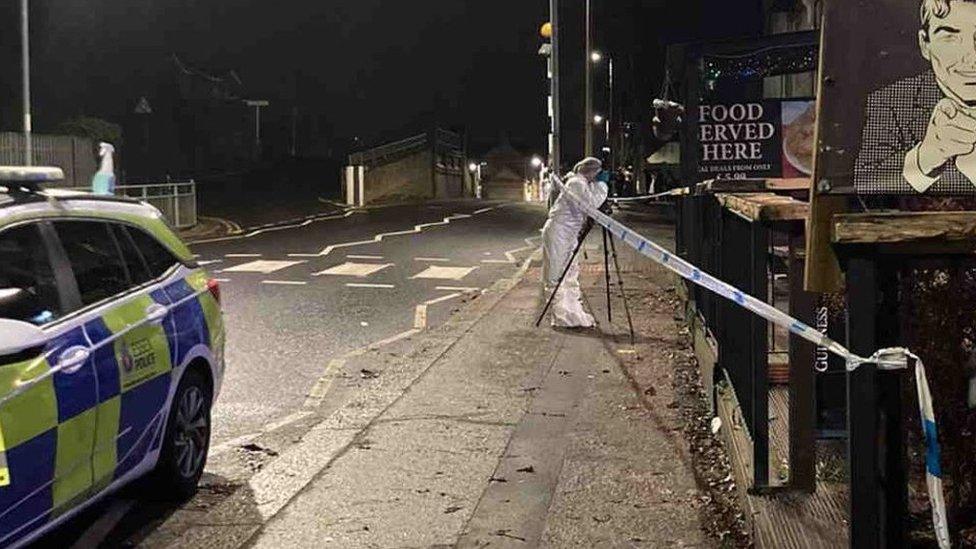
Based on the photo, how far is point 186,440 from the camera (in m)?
5.69

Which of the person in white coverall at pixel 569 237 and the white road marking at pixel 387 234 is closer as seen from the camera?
the person in white coverall at pixel 569 237

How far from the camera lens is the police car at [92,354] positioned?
4.06 meters

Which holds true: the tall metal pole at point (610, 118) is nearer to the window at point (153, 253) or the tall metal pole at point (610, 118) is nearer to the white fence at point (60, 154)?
the white fence at point (60, 154)

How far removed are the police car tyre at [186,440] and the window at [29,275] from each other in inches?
42.5

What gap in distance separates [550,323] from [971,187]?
8.71 m

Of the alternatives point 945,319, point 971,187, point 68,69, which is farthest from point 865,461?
point 68,69

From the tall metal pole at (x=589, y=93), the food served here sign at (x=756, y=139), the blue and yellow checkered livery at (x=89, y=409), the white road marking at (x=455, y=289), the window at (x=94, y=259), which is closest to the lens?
the blue and yellow checkered livery at (x=89, y=409)

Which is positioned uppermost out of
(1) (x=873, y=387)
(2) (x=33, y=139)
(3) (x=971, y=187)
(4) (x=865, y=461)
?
(2) (x=33, y=139)

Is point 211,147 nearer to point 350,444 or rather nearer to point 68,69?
point 68,69

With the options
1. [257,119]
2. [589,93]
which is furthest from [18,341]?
[257,119]

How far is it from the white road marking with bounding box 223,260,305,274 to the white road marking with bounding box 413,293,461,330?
3866 millimetres

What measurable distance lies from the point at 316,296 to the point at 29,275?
9984 millimetres

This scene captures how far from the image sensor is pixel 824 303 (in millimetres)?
5172

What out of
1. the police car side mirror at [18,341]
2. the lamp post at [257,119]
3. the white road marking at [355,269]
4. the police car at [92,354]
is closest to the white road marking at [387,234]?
the white road marking at [355,269]
